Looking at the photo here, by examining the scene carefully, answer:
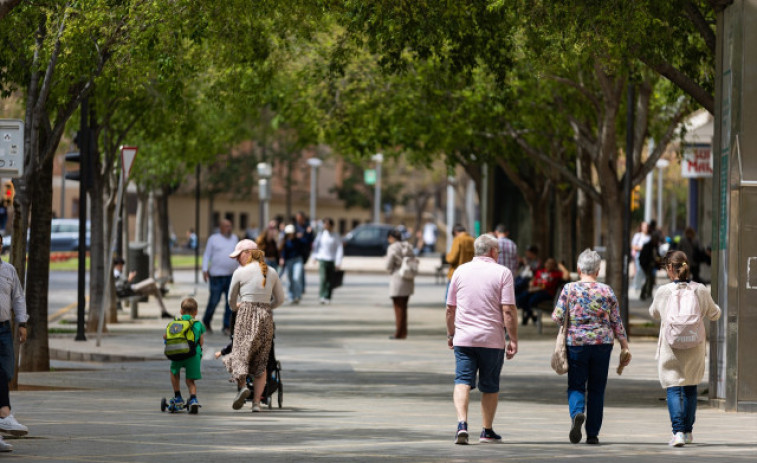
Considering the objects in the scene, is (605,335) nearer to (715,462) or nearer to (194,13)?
(715,462)

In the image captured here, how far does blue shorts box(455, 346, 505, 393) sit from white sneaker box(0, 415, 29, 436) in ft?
10.3

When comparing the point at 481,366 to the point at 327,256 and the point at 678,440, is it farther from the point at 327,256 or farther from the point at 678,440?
the point at 327,256

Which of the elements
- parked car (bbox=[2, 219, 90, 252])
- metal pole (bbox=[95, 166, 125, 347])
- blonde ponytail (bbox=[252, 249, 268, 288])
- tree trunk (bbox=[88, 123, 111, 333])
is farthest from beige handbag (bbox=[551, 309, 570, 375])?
parked car (bbox=[2, 219, 90, 252])

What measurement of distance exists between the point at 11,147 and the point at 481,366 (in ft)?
16.3

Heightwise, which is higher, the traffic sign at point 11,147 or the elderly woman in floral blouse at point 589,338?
the traffic sign at point 11,147

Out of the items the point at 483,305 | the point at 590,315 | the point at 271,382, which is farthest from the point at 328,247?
the point at 590,315

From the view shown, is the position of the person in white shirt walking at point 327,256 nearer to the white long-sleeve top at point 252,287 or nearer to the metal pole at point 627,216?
the metal pole at point 627,216

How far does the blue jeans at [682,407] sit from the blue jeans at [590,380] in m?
0.52

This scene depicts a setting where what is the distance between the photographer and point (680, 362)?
477 inches

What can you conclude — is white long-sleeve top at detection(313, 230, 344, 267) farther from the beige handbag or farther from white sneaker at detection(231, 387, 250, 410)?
the beige handbag

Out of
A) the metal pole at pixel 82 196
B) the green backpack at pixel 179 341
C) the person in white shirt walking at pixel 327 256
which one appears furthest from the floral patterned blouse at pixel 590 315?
the person in white shirt walking at pixel 327 256

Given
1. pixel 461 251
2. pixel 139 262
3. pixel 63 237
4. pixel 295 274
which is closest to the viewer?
pixel 461 251

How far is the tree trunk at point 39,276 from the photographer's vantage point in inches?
707

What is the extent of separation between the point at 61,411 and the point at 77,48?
4.05 metres
